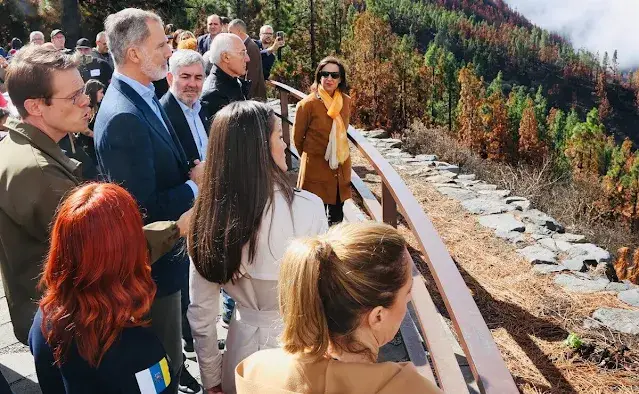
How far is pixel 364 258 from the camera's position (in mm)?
1389

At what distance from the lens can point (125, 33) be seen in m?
2.78

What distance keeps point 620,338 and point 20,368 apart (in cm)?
399

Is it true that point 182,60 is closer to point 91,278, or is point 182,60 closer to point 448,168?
point 91,278

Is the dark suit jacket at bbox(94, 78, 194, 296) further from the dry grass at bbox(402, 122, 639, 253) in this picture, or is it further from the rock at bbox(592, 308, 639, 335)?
the dry grass at bbox(402, 122, 639, 253)

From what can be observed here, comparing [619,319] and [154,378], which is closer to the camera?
[154,378]

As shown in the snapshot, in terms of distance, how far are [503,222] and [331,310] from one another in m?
5.55

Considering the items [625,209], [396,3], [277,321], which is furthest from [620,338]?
[396,3]

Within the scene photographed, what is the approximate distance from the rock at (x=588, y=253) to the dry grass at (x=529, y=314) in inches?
23.3

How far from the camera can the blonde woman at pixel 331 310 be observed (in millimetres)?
1359

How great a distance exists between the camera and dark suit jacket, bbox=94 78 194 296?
249 cm

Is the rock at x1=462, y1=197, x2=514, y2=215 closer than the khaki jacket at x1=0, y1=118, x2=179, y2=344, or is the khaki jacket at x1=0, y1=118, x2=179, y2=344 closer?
the khaki jacket at x1=0, y1=118, x2=179, y2=344

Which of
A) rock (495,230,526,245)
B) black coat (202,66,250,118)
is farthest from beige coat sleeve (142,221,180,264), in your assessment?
rock (495,230,526,245)

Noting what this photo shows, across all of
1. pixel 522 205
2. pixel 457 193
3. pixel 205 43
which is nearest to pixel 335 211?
pixel 457 193

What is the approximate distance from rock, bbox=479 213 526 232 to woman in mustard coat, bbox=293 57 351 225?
8.01 ft
